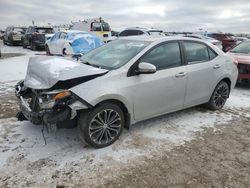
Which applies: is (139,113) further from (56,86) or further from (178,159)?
(56,86)

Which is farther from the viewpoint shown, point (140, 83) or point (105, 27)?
point (105, 27)

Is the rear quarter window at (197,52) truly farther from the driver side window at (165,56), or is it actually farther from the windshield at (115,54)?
the windshield at (115,54)

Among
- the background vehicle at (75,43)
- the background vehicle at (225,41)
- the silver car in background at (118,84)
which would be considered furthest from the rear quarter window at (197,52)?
the background vehicle at (225,41)

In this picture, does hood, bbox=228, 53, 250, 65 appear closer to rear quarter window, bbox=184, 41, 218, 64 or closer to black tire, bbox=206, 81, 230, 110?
black tire, bbox=206, 81, 230, 110

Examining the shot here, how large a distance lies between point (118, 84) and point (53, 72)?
92 centimetres

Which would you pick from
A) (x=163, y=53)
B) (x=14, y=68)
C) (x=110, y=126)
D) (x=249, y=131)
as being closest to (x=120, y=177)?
(x=110, y=126)

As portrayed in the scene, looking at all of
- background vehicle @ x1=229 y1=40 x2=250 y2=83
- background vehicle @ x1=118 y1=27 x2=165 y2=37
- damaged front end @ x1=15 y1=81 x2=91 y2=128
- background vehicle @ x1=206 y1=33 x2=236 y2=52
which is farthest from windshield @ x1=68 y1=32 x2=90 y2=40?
background vehicle @ x1=206 y1=33 x2=236 y2=52

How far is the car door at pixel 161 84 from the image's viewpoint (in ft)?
12.9

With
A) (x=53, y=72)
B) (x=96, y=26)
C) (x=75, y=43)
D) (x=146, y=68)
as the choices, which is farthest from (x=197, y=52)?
(x=96, y=26)

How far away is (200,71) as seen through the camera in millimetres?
4738

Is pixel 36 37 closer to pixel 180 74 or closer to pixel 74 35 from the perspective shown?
pixel 74 35

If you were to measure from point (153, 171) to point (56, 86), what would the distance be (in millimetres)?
1700

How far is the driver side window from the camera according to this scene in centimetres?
412

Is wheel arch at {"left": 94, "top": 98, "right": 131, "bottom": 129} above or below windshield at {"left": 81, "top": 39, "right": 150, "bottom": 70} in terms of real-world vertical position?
below
